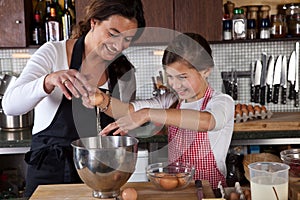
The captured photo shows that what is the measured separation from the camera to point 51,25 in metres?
2.92

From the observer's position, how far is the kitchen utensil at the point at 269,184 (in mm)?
1226

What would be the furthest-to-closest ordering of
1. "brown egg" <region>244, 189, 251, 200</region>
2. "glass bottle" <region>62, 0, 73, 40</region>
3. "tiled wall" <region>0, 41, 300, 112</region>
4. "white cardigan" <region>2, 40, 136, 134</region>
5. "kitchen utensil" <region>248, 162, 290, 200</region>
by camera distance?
"tiled wall" <region>0, 41, 300, 112</region>
"glass bottle" <region>62, 0, 73, 40</region>
"white cardigan" <region>2, 40, 136, 134</region>
"brown egg" <region>244, 189, 251, 200</region>
"kitchen utensil" <region>248, 162, 290, 200</region>

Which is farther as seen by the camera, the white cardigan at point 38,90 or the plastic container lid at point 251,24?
the plastic container lid at point 251,24

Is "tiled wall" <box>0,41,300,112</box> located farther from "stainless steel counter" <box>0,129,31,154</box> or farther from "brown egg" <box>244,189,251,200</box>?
"brown egg" <box>244,189,251,200</box>

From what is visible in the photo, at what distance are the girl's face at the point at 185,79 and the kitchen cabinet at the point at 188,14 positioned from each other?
1112mm

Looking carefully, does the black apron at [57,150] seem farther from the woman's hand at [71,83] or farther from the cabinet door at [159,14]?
the cabinet door at [159,14]

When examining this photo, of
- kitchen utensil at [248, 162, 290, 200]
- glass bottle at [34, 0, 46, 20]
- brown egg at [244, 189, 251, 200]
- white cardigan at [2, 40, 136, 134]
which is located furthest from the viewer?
glass bottle at [34, 0, 46, 20]

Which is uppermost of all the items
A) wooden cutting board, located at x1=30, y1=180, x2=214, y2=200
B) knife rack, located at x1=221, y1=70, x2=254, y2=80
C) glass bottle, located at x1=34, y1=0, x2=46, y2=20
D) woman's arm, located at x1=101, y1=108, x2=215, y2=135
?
glass bottle, located at x1=34, y1=0, x2=46, y2=20

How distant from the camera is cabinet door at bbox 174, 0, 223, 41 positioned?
287 centimetres

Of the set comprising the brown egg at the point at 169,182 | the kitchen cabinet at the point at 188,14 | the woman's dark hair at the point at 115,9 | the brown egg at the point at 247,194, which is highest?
the kitchen cabinet at the point at 188,14

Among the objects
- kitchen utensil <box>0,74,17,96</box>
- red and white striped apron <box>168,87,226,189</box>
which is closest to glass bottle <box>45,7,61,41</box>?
kitchen utensil <box>0,74,17,96</box>

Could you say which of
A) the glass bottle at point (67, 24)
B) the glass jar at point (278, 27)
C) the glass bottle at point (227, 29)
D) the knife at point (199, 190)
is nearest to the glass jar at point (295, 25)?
the glass jar at point (278, 27)

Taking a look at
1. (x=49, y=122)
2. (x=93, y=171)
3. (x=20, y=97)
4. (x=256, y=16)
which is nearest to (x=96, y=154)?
(x=93, y=171)

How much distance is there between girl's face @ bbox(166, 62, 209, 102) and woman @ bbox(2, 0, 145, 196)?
0.19 m
